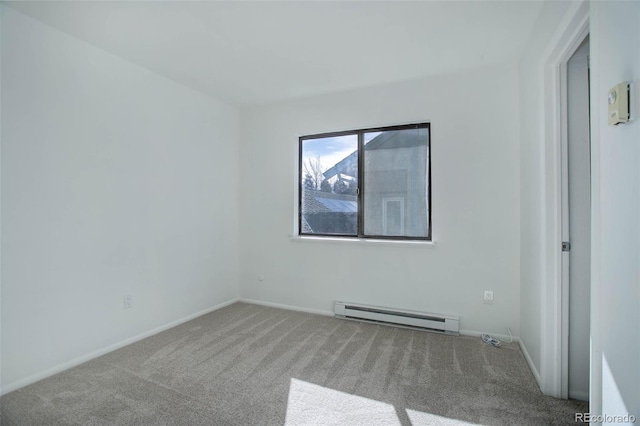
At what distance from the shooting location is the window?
10.2ft

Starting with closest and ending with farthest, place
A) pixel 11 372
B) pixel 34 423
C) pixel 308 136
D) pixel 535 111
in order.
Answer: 1. pixel 34 423
2. pixel 11 372
3. pixel 535 111
4. pixel 308 136

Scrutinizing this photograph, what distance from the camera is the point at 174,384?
6.64 feet

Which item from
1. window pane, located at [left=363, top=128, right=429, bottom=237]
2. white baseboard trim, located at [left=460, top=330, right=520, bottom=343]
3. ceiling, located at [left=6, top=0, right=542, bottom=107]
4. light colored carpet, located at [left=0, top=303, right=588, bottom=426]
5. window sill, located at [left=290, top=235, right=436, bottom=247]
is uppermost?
ceiling, located at [left=6, top=0, right=542, bottom=107]

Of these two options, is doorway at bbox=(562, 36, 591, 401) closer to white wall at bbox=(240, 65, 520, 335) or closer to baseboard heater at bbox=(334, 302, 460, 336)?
white wall at bbox=(240, 65, 520, 335)

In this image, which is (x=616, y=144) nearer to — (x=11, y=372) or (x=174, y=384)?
(x=174, y=384)

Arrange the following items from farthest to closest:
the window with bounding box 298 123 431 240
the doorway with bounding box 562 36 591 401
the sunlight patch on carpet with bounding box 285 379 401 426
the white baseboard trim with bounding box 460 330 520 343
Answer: the window with bounding box 298 123 431 240 → the white baseboard trim with bounding box 460 330 520 343 → the doorway with bounding box 562 36 591 401 → the sunlight patch on carpet with bounding box 285 379 401 426

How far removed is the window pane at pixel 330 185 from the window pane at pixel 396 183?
18 centimetres

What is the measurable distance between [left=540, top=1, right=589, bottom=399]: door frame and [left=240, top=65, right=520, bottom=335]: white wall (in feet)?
2.83

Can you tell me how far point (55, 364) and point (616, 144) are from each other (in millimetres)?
3514

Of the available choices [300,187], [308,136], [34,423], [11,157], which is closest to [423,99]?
[308,136]

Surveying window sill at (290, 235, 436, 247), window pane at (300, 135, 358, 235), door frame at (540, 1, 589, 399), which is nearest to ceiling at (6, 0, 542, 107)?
door frame at (540, 1, 589, 399)

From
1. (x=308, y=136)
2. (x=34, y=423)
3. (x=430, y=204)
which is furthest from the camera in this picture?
(x=308, y=136)

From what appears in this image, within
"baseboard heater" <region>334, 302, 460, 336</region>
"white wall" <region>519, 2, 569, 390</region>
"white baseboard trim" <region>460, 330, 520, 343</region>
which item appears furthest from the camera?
"baseboard heater" <region>334, 302, 460, 336</region>

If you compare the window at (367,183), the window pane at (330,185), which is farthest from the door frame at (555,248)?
the window pane at (330,185)
